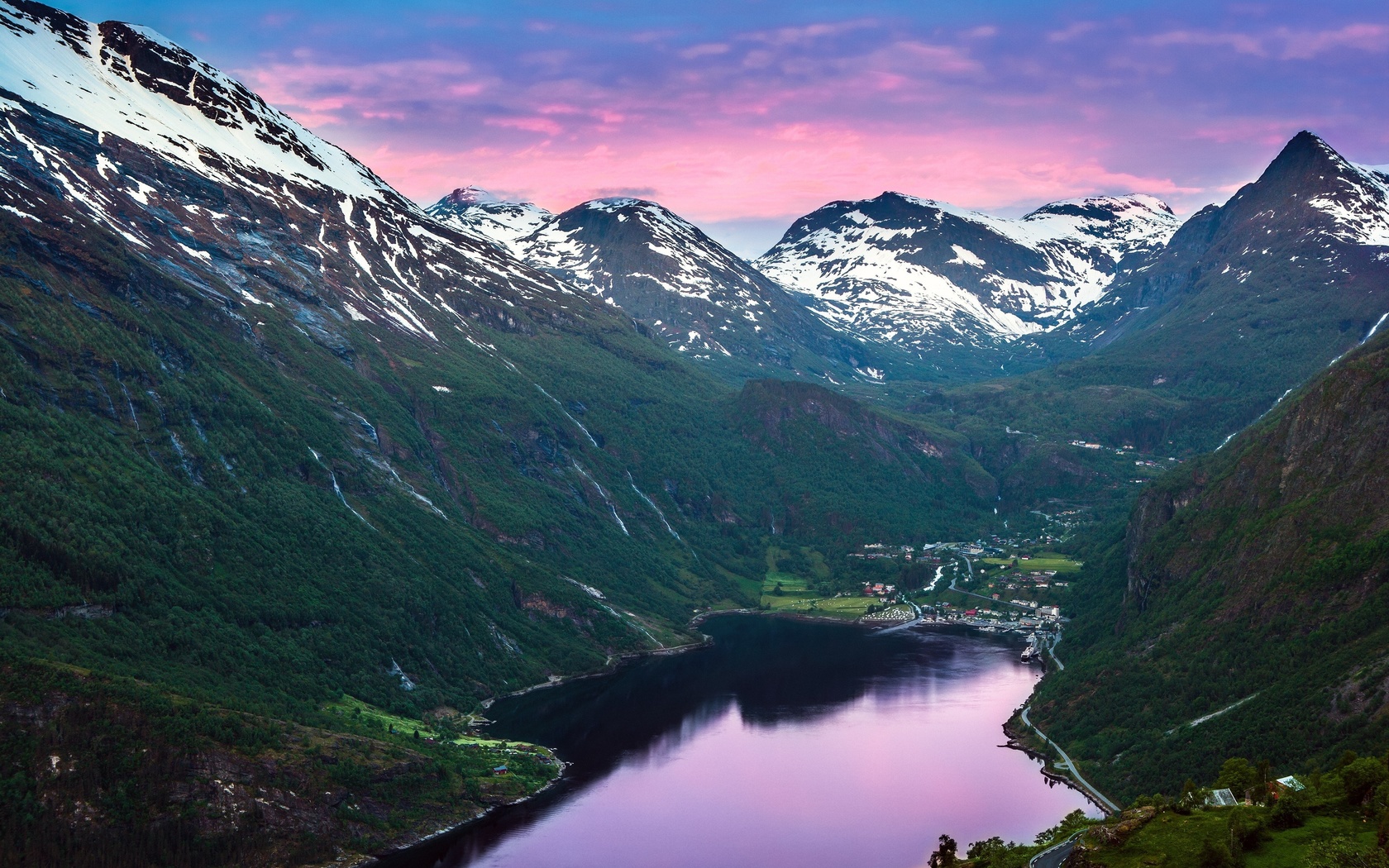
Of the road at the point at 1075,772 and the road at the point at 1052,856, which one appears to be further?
the road at the point at 1075,772

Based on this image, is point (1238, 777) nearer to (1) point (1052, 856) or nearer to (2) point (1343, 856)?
(1) point (1052, 856)

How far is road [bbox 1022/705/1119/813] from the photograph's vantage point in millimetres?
132750

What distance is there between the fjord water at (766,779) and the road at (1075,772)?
2.03m

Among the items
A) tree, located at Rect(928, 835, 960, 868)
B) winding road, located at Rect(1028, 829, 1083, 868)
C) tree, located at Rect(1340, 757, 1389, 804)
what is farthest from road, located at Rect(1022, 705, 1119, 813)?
tree, located at Rect(1340, 757, 1389, 804)

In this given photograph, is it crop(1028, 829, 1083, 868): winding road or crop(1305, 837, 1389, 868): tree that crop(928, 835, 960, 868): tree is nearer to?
crop(1028, 829, 1083, 868): winding road

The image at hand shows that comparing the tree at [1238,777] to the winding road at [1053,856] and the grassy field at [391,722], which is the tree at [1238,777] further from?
the grassy field at [391,722]

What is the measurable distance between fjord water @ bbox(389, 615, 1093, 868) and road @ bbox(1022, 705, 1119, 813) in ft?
6.65

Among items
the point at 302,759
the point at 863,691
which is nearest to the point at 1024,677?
the point at 863,691

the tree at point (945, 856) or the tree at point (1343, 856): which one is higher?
the tree at point (1343, 856)

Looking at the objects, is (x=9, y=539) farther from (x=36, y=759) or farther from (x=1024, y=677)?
(x=1024, y=677)

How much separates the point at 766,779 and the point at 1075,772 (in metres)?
34.0

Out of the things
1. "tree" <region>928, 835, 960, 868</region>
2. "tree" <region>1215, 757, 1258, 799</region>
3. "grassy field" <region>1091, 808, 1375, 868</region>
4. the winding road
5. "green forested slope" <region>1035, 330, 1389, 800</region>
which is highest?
"green forested slope" <region>1035, 330, 1389, 800</region>

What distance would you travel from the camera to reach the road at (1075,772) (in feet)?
436

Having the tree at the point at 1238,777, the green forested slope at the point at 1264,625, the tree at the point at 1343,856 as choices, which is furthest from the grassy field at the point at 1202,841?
the green forested slope at the point at 1264,625
